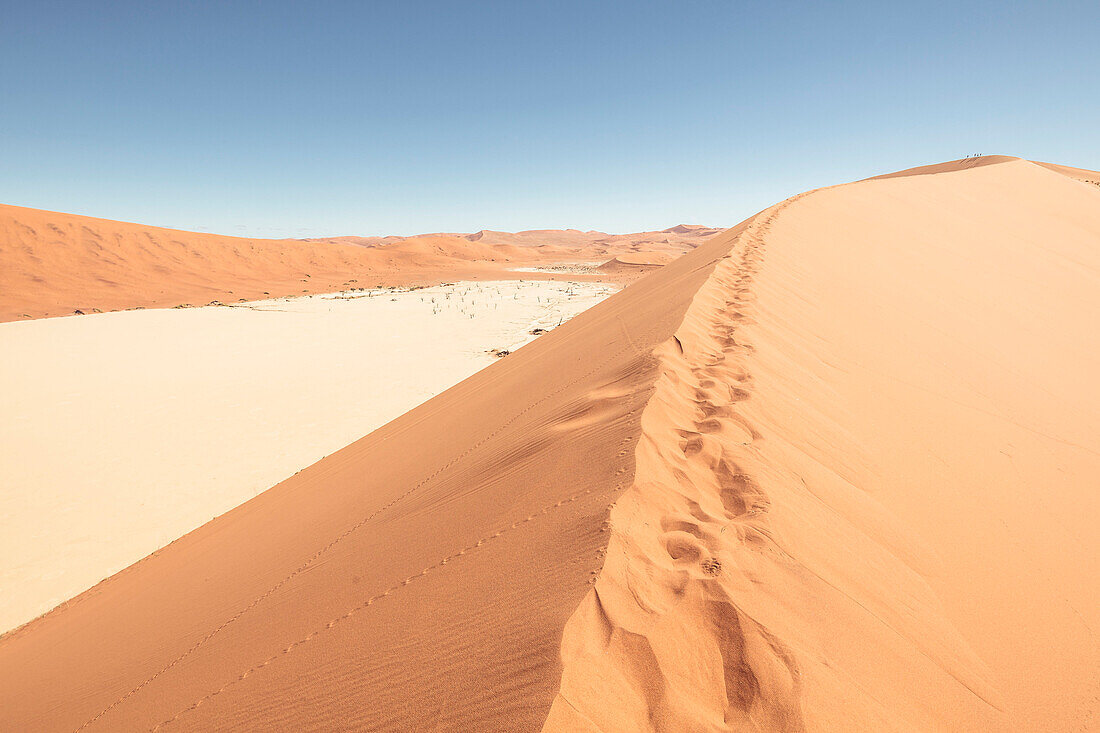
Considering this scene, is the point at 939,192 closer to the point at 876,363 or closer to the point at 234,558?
the point at 876,363

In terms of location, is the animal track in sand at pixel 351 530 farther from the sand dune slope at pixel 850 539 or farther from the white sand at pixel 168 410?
the white sand at pixel 168 410

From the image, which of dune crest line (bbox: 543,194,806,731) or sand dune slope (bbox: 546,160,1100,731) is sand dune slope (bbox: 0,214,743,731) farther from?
sand dune slope (bbox: 546,160,1100,731)

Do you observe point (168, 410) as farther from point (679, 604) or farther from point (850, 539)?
point (850, 539)

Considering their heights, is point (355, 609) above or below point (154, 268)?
below

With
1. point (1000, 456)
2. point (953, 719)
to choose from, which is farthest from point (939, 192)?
point (953, 719)

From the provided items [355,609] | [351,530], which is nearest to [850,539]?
[355,609]
